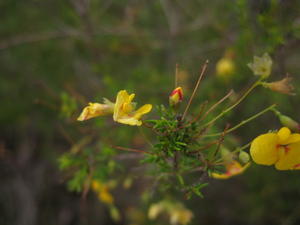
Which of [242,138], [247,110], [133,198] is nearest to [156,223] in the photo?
[133,198]

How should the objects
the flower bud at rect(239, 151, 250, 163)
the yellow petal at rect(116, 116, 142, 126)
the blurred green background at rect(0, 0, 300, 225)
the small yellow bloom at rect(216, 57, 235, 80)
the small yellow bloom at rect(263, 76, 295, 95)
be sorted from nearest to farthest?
1. the yellow petal at rect(116, 116, 142, 126)
2. the flower bud at rect(239, 151, 250, 163)
3. the small yellow bloom at rect(263, 76, 295, 95)
4. the small yellow bloom at rect(216, 57, 235, 80)
5. the blurred green background at rect(0, 0, 300, 225)

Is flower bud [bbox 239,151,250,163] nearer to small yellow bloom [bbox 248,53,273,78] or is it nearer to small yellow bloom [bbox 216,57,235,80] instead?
small yellow bloom [bbox 248,53,273,78]

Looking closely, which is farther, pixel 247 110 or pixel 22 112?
pixel 22 112

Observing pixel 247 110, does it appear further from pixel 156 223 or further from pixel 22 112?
pixel 22 112

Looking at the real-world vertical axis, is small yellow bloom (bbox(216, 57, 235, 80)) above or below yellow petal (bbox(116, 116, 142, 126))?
above

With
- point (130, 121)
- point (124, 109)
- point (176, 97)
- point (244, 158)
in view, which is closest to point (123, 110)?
point (124, 109)

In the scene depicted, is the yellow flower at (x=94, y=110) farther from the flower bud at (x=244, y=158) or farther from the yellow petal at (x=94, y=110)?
the flower bud at (x=244, y=158)

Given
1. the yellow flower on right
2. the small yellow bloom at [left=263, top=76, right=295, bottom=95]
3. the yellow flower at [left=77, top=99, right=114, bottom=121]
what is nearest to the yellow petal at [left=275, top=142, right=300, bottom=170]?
the yellow flower on right
